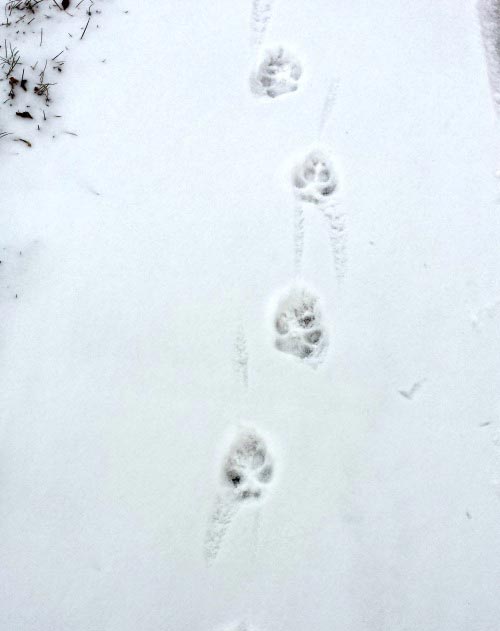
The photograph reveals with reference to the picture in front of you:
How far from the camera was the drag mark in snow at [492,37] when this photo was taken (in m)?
2.46

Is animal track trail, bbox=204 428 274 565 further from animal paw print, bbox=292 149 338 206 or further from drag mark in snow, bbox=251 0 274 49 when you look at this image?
drag mark in snow, bbox=251 0 274 49

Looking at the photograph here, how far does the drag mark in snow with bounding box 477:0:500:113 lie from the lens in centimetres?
246

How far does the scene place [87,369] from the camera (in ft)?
5.76

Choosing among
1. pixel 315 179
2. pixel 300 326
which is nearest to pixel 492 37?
pixel 315 179

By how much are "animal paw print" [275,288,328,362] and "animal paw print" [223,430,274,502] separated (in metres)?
0.34

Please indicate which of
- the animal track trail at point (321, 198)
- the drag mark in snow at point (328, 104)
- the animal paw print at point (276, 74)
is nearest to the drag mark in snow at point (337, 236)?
the animal track trail at point (321, 198)

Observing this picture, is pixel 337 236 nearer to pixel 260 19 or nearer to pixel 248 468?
pixel 248 468

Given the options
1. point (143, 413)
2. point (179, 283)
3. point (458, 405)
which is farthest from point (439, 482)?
point (179, 283)

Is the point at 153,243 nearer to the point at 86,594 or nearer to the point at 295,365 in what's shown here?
the point at 295,365

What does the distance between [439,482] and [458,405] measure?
10.6 inches

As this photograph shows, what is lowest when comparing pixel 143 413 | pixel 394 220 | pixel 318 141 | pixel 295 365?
pixel 143 413

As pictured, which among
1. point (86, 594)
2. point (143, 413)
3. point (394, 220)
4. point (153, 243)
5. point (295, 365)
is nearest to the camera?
point (86, 594)

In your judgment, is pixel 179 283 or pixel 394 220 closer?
pixel 179 283

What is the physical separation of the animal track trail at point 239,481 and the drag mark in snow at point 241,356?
178 mm
